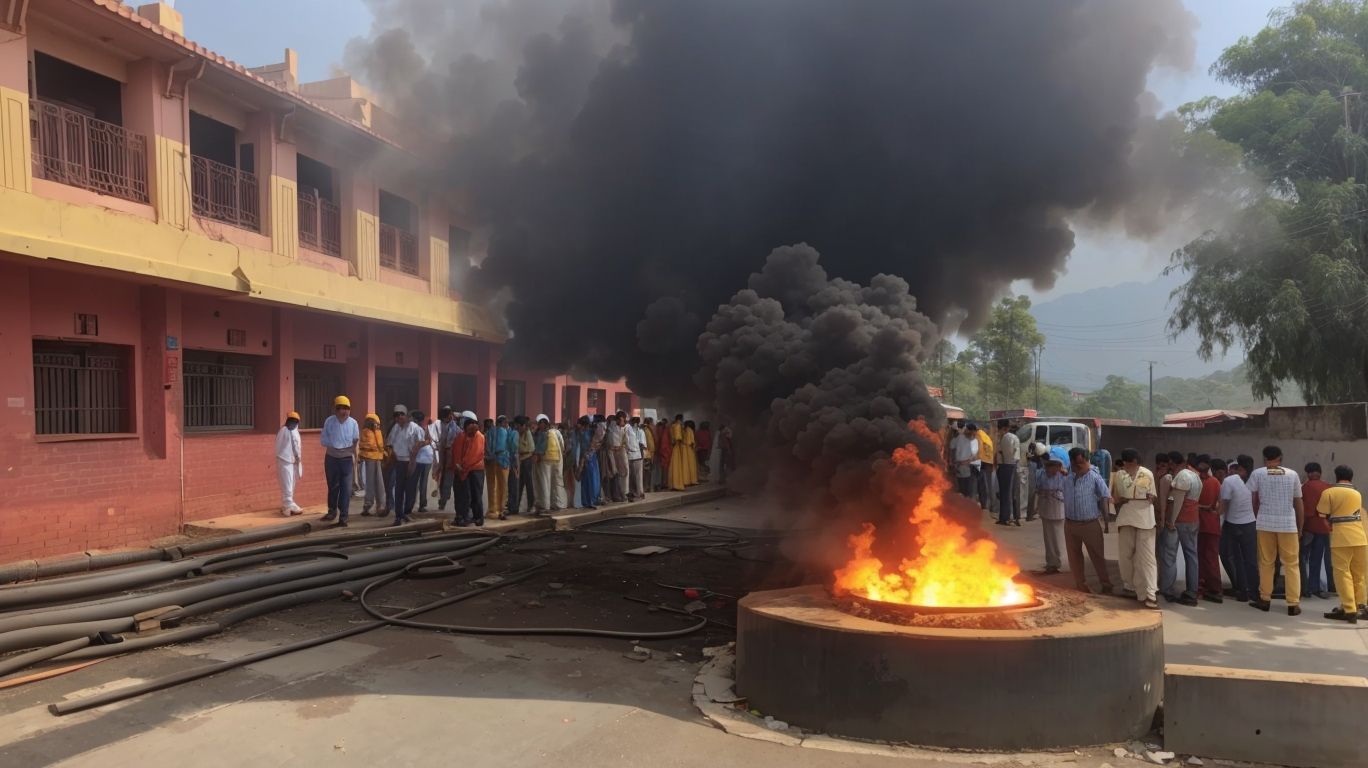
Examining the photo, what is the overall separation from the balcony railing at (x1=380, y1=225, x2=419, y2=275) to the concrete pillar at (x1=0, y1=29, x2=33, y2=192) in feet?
21.3

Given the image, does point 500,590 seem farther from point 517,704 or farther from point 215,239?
point 215,239

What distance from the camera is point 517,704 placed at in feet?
17.0

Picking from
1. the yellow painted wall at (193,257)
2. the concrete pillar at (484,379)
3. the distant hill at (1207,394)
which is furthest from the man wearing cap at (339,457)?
the distant hill at (1207,394)

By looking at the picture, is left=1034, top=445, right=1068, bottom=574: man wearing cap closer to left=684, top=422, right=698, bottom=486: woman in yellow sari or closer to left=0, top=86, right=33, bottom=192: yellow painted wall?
left=684, top=422, right=698, bottom=486: woman in yellow sari

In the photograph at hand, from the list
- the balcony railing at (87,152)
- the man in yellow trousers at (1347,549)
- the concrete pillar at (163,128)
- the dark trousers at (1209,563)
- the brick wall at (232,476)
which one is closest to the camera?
the man in yellow trousers at (1347,549)

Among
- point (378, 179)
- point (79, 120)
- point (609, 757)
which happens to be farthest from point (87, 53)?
point (609, 757)

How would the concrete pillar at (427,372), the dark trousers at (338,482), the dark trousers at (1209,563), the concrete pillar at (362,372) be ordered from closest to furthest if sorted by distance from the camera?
the dark trousers at (1209,563) → the dark trousers at (338,482) → the concrete pillar at (362,372) → the concrete pillar at (427,372)

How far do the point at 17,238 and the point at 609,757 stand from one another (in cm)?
843

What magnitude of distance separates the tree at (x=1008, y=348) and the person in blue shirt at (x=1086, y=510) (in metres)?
31.3

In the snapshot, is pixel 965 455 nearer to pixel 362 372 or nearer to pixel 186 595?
pixel 362 372

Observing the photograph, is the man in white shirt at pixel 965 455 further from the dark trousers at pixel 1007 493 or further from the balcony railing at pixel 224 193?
the balcony railing at pixel 224 193

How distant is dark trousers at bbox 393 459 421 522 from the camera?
1141cm

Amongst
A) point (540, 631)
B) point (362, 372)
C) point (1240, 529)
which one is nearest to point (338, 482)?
point (362, 372)

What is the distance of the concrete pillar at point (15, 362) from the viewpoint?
8.74 meters
